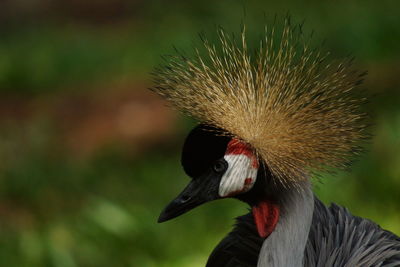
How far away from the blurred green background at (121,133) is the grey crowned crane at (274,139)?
158 millimetres

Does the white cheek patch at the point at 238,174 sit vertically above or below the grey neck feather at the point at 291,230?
above

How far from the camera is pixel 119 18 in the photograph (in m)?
6.77

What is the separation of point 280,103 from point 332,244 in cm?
39

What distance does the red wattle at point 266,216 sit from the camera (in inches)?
79.0

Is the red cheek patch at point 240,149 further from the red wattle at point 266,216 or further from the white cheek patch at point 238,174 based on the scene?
the red wattle at point 266,216

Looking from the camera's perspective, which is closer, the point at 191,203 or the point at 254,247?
the point at 191,203

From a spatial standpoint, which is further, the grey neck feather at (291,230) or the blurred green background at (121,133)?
the blurred green background at (121,133)

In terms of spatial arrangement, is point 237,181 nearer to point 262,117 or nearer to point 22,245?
point 262,117

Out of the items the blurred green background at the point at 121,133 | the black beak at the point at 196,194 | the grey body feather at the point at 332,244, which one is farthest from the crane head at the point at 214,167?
the blurred green background at the point at 121,133

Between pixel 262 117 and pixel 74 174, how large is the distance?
2157 millimetres

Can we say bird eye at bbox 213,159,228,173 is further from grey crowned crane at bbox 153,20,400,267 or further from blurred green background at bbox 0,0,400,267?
blurred green background at bbox 0,0,400,267

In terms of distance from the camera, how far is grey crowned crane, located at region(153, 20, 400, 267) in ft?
6.46

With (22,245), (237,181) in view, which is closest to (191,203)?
(237,181)

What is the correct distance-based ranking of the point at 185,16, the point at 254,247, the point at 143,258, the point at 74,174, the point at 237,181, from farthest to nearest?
1. the point at 185,16
2. the point at 74,174
3. the point at 143,258
4. the point at 254,247
5. the point at 237,181
